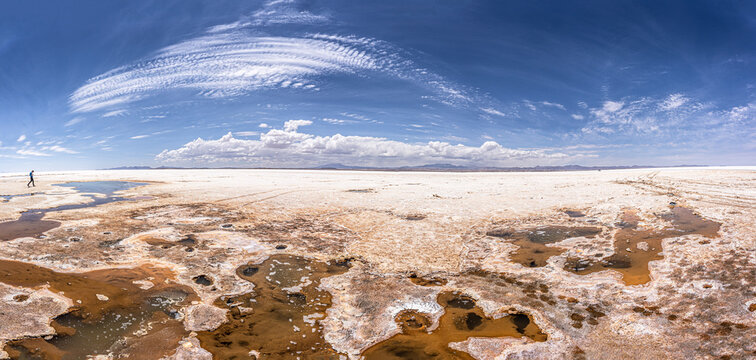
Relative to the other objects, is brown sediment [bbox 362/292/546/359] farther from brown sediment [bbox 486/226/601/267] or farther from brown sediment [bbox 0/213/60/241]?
brown sediment [bbox 0/213/60/241]

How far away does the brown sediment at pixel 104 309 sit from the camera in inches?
184

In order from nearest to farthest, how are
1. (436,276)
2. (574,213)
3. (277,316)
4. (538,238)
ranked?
(277,316)
(436,276)
(538,238)
(574,213)

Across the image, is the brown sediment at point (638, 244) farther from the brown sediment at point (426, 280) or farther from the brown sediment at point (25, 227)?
the brown sediment at point (25, 227)

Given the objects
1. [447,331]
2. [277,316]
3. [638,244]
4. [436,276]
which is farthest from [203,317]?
[638,244]

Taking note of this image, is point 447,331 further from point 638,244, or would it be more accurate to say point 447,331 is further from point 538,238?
point 638,244

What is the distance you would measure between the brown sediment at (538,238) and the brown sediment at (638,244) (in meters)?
0.78

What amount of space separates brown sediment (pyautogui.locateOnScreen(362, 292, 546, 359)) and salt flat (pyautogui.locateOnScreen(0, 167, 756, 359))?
7 centimetres

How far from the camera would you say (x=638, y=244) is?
9.84 m

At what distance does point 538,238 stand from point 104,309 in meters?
12.7

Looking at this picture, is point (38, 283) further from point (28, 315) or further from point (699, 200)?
point (699, 200)

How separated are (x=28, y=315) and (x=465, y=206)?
1699 cm

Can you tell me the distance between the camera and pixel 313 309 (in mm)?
6277

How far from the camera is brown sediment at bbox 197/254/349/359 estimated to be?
4883mm

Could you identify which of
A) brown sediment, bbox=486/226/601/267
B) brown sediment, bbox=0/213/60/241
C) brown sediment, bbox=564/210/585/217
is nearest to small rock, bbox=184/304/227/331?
brown sediment, bbox=486/226/601/267
